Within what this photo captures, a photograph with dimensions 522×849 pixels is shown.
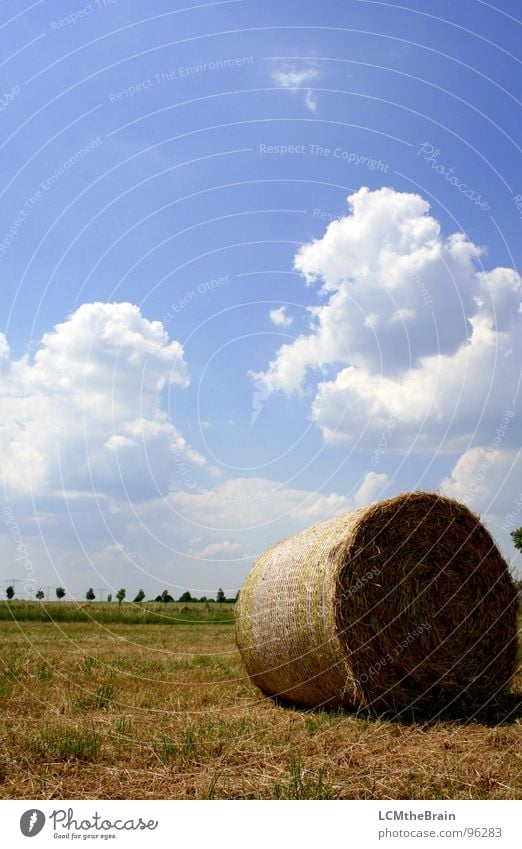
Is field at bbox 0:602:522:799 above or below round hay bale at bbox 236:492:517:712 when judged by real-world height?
below

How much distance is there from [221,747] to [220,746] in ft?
0.04

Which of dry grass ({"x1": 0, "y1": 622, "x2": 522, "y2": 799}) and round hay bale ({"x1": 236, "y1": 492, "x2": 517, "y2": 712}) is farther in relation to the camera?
round hay bale ({"x1": 236, "y1": 492, "x2": 517, "y2": 712})

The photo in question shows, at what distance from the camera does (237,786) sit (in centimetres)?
486

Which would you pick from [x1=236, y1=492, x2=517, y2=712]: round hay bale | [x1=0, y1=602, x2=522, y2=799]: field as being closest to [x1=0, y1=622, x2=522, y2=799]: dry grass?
[x1=0, y1=602, x2=522, y2=799]: field

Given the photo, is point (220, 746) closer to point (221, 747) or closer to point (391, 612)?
point (221, 747)

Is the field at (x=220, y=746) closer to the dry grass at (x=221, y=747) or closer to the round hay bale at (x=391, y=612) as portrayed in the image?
the dry grass at (x=221, y=747)

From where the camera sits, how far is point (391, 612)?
7824 millimetres

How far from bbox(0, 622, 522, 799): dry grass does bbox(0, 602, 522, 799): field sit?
1 cm

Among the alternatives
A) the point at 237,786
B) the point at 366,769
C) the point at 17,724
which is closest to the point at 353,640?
the point at 366,769

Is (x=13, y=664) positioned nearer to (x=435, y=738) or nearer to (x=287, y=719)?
(x=287, y=719)

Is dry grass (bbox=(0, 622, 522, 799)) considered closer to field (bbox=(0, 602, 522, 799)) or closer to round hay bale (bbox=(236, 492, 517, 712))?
field (bbox=(0, 602, 522, 799))

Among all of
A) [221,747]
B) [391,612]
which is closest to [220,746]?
[221,747]

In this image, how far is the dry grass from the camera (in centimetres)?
487

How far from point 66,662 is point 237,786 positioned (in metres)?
6.42
